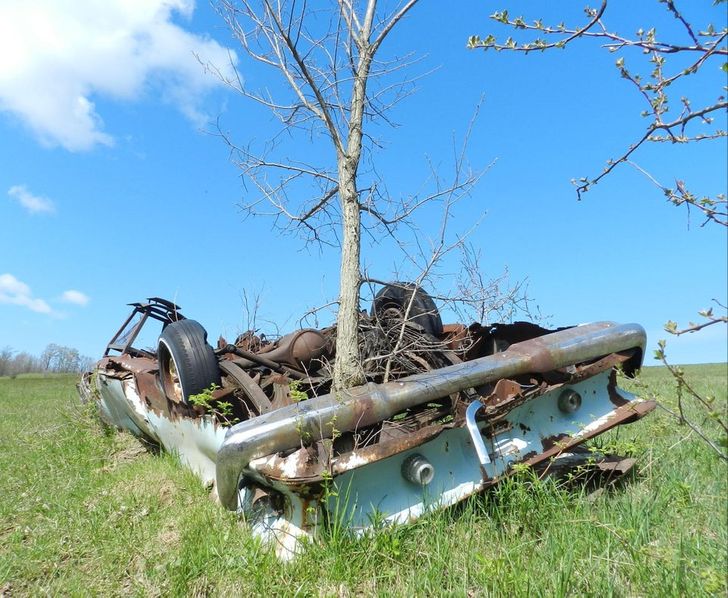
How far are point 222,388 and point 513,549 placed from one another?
82.3 inches

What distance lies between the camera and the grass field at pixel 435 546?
2.33 meters

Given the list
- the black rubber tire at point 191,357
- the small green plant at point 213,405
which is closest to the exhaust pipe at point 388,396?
the small green plant at point 213,405

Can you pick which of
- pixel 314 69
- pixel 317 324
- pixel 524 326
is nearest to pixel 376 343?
pixel 317 324

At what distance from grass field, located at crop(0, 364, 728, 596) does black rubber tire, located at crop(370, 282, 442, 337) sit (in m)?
1.51

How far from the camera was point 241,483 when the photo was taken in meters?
3.14

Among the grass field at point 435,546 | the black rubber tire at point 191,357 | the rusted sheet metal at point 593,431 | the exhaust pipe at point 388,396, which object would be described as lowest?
the grass field at point 435,546

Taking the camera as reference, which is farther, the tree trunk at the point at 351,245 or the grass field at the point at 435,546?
the tree trunk at the point at 351,245

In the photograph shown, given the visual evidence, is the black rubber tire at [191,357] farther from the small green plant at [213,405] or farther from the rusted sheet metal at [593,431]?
the rusted sheet metal at [593,431]

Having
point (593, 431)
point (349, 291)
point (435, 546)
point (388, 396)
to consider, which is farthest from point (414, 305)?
point (435, 546)

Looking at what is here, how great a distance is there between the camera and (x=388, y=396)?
10.3ft

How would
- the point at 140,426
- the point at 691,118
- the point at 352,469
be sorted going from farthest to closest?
the point at 140,426 → the point at 352,469 → the point at 691,118

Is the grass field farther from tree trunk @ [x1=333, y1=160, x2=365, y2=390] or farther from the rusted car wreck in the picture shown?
tree trunk @ [x1=333, y1=160, x2=365, y2=390]

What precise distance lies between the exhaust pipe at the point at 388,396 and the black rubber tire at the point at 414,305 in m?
1.04

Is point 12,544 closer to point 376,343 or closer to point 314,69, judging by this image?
point 376,343
